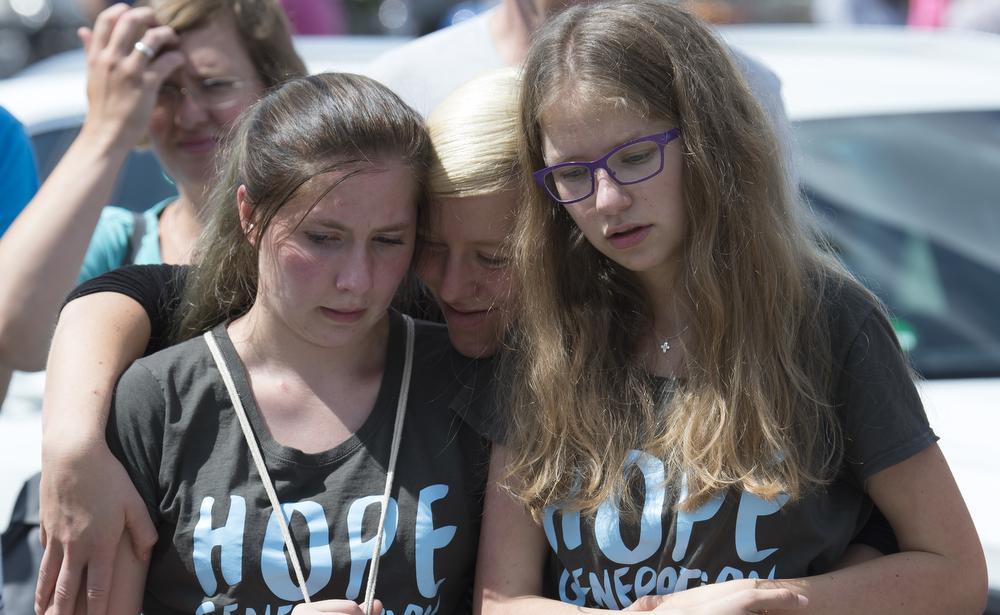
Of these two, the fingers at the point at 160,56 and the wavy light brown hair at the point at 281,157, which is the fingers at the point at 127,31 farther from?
the wavy light brown hair at the point at 281,157

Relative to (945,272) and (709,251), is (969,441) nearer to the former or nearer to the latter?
(945,272)

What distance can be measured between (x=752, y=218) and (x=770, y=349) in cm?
22

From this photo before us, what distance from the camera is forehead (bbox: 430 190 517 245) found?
7.36 feet

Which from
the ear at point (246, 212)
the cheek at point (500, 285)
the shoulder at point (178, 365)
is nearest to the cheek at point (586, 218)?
the cheek at point (500, 285)

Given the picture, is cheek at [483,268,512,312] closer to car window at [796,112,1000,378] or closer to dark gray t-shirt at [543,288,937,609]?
dark gray t-shirt at [543,288,937,609]

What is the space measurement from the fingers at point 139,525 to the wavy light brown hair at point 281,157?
396mm

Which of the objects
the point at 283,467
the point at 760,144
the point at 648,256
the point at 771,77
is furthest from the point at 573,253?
the point at 771,77

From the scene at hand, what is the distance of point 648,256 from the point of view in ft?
6.75

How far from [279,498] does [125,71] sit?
1168 millimetres

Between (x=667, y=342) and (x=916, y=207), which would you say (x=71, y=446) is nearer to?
(x=667, y=342)

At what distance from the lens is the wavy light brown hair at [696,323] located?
2014 millimetres

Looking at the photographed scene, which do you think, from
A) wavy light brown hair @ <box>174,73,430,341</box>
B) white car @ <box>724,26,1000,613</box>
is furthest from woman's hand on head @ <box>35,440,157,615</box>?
white car @ <box>724,26,1000,613</box>

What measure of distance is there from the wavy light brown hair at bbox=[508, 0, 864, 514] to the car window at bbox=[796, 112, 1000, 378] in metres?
1.34

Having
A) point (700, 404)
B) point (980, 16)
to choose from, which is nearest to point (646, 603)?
point (700, 404)
